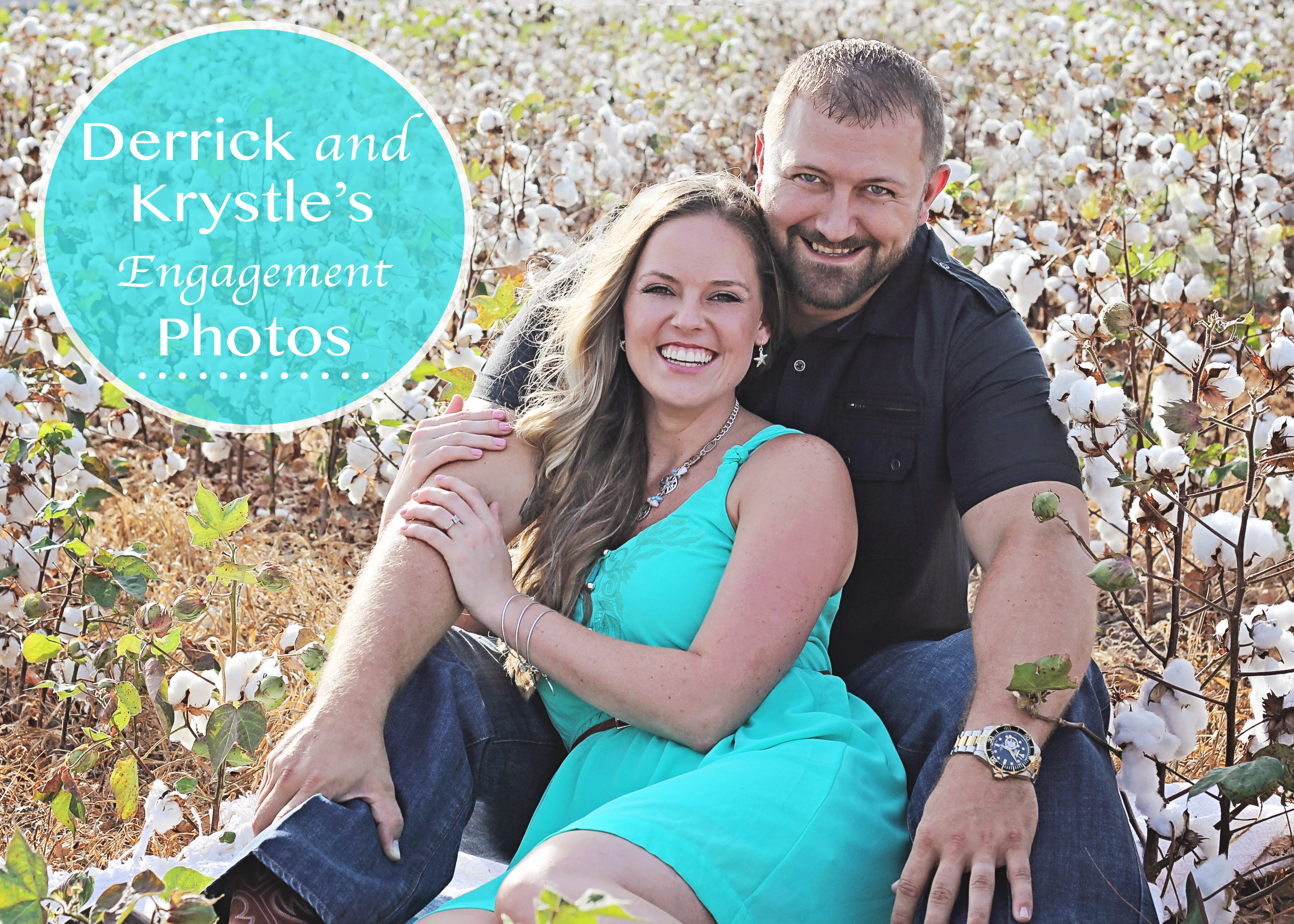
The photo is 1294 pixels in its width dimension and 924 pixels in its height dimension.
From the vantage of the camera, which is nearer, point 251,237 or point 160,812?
point 160,812

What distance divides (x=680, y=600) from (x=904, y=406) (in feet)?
1.96

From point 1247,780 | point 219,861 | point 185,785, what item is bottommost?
point 219,861

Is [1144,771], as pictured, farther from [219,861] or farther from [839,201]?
[219,861]

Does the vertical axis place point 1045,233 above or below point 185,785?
above

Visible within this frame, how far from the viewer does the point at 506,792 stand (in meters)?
2.22

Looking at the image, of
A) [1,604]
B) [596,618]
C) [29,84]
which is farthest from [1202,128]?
[29,84]

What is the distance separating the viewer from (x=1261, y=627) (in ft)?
6.73

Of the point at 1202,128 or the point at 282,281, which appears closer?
the point at 282,281

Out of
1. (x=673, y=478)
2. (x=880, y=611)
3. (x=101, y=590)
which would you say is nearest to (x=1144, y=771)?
(x=880, y=611)

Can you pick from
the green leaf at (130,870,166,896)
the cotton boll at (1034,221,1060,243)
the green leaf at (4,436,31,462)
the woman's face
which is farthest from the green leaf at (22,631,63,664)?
the cotton boll at (1034,221,1060,243)

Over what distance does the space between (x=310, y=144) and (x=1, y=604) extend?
4.09 meters

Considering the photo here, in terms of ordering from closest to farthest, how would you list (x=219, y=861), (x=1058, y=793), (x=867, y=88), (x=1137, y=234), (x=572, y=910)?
(x=572, y=910) → (x=1058, y=793) → (x=219, y=861) → (x=867, y=88) → (x=1137, y=234)

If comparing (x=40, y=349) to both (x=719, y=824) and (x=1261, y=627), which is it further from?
(x=1261, y=627)

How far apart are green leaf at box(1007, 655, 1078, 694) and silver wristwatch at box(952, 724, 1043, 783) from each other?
0.24 feet
